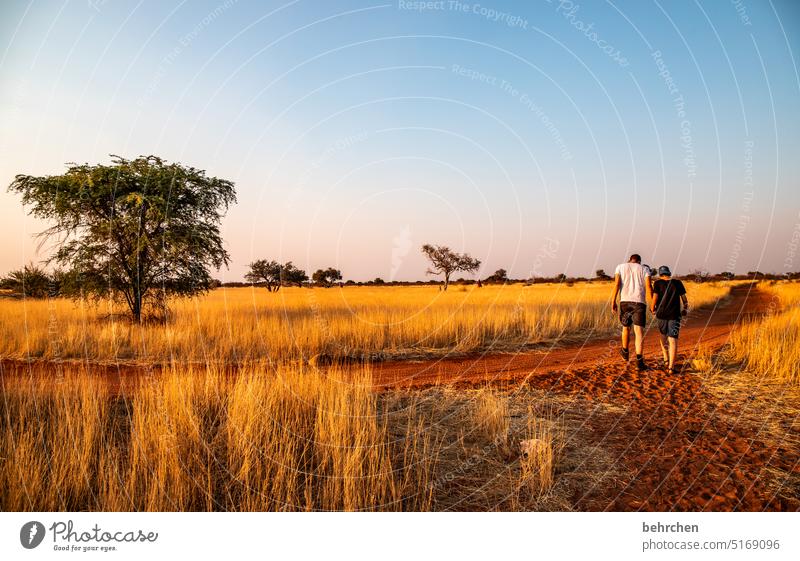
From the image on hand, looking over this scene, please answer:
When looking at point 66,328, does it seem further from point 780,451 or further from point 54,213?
point 780,451

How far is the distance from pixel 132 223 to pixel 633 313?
16.2 meters

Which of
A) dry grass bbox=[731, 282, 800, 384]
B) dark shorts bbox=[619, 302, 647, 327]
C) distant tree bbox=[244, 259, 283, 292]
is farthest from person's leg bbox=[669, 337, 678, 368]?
distant tree bbox=[244, 259, 283, 292]

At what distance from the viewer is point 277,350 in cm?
1173

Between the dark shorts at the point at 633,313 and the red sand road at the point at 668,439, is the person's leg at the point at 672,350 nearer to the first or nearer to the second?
the red sand road at the point at 668,439

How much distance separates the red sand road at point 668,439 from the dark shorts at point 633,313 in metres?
1.06

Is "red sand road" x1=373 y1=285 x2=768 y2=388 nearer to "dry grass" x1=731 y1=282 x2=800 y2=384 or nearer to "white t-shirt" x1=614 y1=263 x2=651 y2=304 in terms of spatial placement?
"dry grass" x1=731 y1=282 x2=800 y2=384

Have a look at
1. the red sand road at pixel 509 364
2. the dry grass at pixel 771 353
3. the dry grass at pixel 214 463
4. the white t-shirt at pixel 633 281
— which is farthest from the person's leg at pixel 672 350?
the dry grass at pixel 214 463

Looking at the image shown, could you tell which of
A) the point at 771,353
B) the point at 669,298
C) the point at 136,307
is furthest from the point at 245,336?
the point at 771,353

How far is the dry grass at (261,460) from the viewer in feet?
12.6

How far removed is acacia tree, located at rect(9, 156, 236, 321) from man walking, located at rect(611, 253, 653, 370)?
47.0 ft

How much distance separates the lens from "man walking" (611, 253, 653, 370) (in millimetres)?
9740

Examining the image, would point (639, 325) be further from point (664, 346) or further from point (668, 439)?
point (668, 439)
